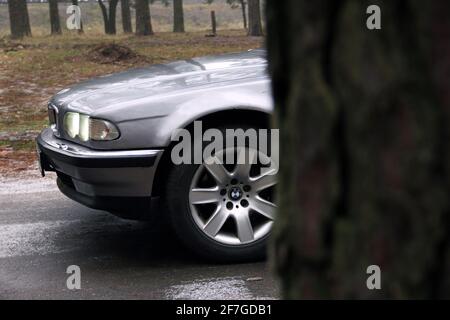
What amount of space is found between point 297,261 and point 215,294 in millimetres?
2862

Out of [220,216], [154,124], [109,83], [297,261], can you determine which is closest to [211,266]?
[220,216]

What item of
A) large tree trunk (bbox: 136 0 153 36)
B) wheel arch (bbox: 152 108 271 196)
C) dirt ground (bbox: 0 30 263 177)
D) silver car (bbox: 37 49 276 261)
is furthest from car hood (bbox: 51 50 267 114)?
large tree trunk (bbox: 136 0 153 36)

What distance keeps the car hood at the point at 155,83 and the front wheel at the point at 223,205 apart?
514 millimetres

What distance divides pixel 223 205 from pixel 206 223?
15cm

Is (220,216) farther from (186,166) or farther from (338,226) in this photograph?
(338,226)

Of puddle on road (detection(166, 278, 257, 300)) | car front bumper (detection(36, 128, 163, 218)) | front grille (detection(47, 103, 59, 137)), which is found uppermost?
front grille (detection(47, 103, 59, 137))

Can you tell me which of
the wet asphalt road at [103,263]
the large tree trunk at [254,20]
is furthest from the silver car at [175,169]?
the large tree trunk at [254,20]

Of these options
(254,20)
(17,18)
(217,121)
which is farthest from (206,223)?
(254,20)

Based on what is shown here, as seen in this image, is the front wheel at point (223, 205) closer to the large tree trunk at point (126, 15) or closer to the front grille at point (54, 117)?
the front grille at point (54, 117)

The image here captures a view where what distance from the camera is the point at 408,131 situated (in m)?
1.34

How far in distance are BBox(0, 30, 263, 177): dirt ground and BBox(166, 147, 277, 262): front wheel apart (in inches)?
151

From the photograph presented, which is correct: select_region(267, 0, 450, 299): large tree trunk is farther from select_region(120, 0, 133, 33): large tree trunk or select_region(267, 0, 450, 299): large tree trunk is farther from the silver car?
select_region(120, 0, 133, 33): large tree trunk

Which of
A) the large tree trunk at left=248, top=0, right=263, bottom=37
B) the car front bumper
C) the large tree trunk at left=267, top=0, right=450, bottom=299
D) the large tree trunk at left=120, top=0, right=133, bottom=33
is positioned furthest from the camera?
the large tree trunk at left=120, top=0, right=133, bottom=33

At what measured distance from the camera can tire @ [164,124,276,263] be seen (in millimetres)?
4645
